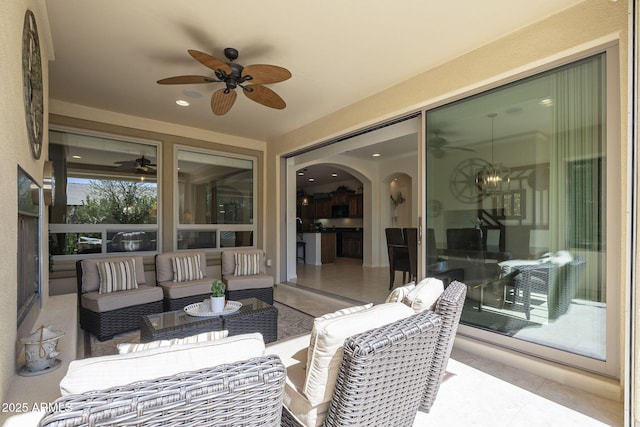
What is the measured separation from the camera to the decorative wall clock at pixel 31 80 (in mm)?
1705

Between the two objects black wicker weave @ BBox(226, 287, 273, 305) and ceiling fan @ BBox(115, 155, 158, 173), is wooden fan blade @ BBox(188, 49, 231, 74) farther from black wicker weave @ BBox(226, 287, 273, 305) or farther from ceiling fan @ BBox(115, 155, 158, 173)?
ceiling fan @ BBox(115, 155, 158, 173)

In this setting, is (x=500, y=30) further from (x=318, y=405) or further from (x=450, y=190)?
(x=318, y=405)

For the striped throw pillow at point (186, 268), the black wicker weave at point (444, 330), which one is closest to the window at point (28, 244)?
the striped throw pillow at point (186, 268)

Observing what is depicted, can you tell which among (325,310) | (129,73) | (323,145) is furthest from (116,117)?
(325,310)

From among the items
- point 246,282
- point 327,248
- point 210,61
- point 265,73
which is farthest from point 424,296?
point 327,248

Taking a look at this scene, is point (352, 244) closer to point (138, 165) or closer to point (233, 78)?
point (138, 165)

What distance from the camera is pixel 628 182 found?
176 cm

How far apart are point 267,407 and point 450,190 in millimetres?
2799

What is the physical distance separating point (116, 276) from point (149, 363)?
10.6 feet

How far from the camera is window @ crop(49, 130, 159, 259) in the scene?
4.21 metres

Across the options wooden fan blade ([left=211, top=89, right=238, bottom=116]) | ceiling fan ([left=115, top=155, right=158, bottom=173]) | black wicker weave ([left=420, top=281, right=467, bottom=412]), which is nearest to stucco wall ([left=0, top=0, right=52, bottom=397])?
wooden fan blade ([left=211, top=89, right=238, bottom=116])

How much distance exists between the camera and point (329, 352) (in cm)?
118

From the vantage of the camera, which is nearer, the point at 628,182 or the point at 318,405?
the point at 318,405

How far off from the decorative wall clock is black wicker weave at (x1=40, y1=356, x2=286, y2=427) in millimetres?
1859
